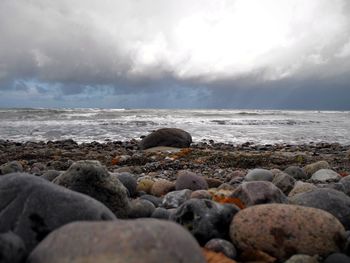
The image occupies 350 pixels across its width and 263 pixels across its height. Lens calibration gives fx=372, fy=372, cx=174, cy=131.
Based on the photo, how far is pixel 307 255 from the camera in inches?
105

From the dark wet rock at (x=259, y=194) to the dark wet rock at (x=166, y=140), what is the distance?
9.48 m

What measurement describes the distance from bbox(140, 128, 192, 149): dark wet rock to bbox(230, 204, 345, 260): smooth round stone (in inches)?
411

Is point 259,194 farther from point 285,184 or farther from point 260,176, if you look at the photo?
point 260,176

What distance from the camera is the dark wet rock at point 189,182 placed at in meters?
5.38

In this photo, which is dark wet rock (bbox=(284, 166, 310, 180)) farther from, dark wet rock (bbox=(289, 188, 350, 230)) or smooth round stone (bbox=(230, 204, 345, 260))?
smooth round stone (bbox=(230, 204, 345, 260))

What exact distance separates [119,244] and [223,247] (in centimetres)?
125

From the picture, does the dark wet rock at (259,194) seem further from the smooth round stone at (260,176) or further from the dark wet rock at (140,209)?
the smooth round stone at (260,176)

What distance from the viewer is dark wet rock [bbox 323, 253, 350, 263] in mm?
2568

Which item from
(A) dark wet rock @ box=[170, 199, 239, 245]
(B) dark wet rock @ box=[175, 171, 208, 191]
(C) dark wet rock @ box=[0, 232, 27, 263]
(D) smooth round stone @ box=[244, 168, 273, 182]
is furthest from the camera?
(D) smooth round stone @ box=[244, 168, 273, 182]

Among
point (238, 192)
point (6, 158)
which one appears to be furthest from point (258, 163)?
point (6, 158)

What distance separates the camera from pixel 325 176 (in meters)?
6.44

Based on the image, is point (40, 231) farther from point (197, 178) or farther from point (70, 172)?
point (197, 178)

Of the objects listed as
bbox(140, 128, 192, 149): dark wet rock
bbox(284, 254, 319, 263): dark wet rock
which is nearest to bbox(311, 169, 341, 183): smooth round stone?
bbox(284, 254, 319, 263): dark wet rock

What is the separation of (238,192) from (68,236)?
240cm
